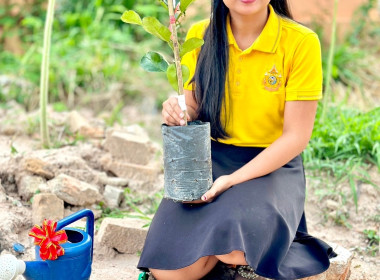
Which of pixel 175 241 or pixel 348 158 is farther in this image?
pixel 348 158

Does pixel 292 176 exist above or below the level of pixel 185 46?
below

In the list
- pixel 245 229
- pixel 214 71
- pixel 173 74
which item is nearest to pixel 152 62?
pixel 173 74

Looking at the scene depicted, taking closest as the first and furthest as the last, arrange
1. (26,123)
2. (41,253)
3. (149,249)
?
1. (41,253)
2. (149,249)
3. (26,123)

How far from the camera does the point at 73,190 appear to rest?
260 cm

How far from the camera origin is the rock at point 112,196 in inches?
109

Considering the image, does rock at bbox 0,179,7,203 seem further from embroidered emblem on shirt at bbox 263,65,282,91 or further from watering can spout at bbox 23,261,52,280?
embroidered emblem on shirt at bbox 263,65,282,91

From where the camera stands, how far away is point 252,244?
1.89 meters

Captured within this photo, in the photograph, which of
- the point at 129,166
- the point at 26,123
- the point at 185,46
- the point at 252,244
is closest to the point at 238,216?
the point at 252,244

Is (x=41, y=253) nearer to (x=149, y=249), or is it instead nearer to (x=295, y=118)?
(x=149, y=249)

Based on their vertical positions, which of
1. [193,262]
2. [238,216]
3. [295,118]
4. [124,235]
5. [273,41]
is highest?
[273,41]

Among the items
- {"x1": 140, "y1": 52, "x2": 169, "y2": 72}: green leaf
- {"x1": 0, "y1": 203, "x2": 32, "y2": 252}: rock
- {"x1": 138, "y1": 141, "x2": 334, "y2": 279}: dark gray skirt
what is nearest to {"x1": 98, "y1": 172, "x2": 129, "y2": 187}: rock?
{"x1": 0, "y1": 203, "x2": 32, "y2": 252}: rock

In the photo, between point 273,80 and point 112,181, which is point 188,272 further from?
point 112,181

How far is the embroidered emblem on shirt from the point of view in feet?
6.91

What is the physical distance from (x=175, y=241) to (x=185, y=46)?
0.62 meters
